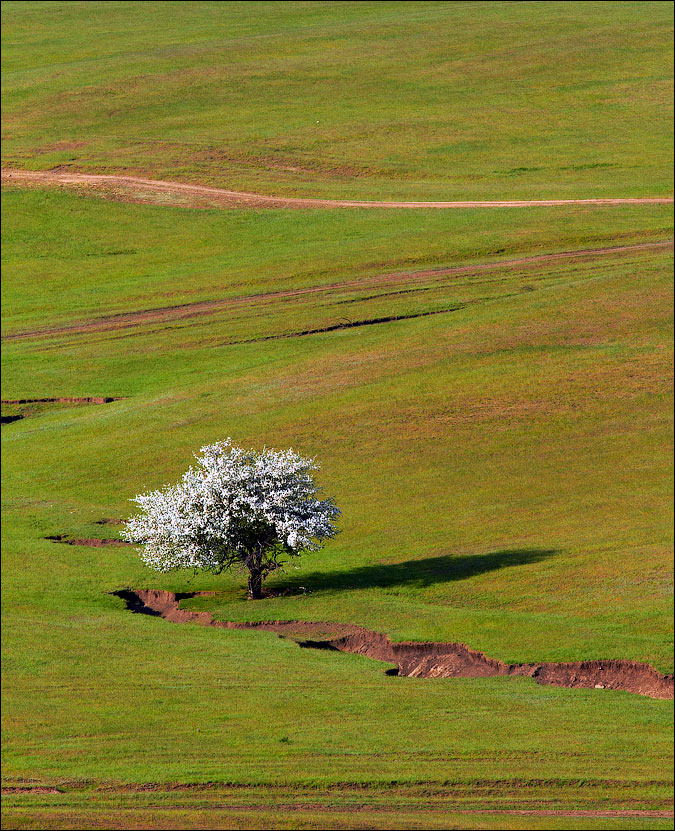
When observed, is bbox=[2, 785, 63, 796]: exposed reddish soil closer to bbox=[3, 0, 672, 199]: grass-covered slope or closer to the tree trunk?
the tree trunk

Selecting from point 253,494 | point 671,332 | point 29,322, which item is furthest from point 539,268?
point 253,494

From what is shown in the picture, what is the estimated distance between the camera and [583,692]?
103ft

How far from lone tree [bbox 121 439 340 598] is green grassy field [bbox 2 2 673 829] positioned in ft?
6.74

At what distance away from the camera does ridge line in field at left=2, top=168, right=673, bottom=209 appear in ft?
279

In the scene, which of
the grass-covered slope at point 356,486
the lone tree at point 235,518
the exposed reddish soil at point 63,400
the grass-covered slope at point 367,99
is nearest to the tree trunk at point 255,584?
the lone tree at point 235,518

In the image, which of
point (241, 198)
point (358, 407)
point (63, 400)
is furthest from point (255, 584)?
point (241, 198)

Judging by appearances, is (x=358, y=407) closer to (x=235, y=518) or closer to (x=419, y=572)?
(x=419, y=572)

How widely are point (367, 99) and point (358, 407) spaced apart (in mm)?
59482

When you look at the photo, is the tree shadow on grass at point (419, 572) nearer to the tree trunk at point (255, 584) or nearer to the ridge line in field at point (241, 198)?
the tree trunk at point (255, 584)

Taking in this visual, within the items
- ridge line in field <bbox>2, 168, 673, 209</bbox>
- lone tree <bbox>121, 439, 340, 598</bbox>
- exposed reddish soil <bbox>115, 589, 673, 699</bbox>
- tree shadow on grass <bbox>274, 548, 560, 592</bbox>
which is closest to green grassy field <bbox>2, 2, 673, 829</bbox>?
tree shadow on grass <bbox>274, 548, 560, 592</bbox>

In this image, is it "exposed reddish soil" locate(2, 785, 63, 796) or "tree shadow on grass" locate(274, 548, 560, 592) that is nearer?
"exposed reddish soil" locate(2, 785, 63, 796)

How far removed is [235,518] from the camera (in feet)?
125

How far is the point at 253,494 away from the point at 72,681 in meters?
10.1

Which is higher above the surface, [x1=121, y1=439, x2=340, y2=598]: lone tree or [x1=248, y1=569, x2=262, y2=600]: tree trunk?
[x1=121, y1=439, x2=340, y2=598]: lone tree
